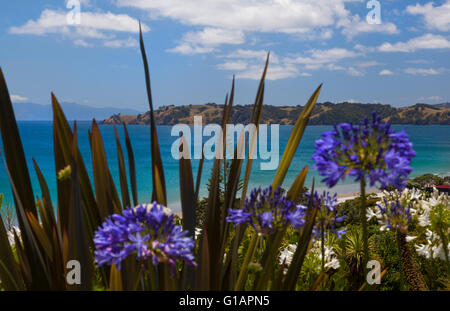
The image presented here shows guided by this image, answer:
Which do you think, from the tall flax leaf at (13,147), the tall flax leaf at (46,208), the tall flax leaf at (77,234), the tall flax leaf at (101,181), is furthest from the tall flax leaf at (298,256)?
the tall flax leaf at (13,147)

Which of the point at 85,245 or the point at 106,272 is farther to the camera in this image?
the point at 106,272

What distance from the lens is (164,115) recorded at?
477 ft

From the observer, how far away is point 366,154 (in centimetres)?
122

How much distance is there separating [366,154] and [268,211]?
1.31ft

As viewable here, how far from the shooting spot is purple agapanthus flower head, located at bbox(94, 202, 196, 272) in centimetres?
106

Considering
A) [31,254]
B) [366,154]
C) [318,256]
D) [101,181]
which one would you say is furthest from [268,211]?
[318,256]

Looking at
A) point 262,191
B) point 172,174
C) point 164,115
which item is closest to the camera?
point 262,191

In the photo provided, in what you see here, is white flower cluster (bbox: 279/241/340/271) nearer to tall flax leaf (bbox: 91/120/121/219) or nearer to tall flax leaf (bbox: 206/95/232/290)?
tall flax leaf (bbox: 206/95/232/290)

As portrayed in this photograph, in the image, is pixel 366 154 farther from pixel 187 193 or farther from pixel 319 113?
pixel 319 113

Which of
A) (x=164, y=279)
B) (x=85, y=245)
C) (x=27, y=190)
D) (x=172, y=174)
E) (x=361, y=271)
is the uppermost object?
(x=27, y=190)

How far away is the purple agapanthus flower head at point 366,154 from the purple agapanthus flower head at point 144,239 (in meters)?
0.45
